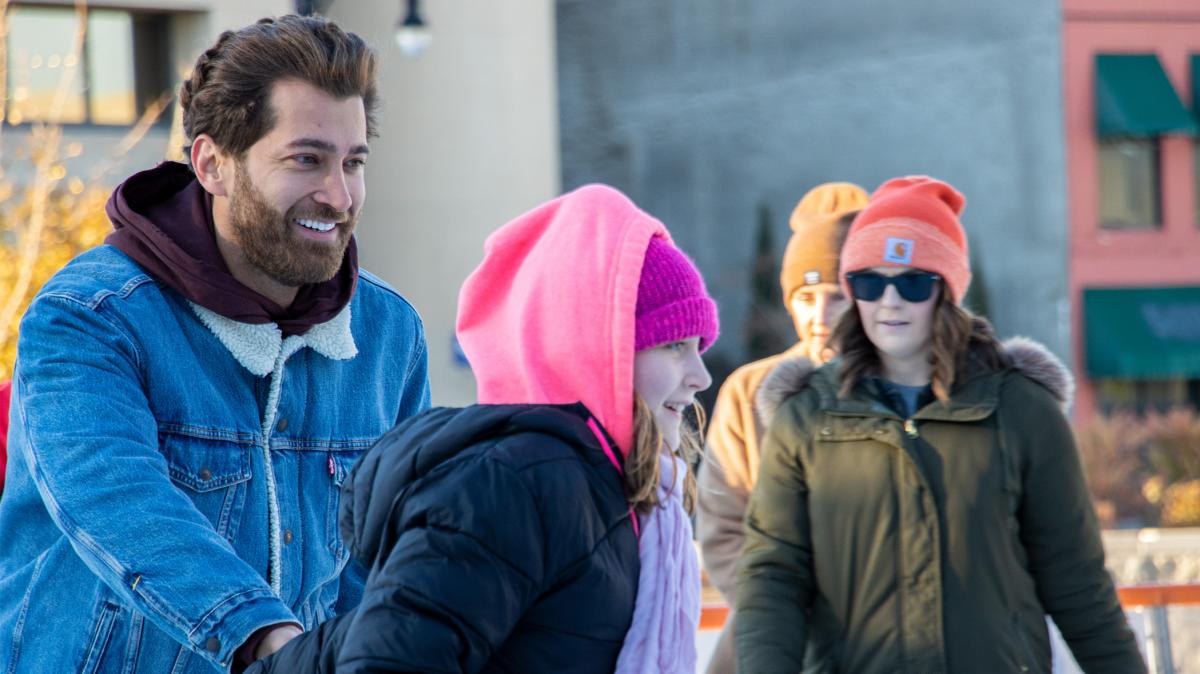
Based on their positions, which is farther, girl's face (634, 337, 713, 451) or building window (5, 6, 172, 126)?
building window (5, 6, 172, 126)

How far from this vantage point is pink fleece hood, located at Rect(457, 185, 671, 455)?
2395mm

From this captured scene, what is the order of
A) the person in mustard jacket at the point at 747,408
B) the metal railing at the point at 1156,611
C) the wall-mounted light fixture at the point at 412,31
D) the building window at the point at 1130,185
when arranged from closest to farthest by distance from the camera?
the person in mustard jacket at the point at 747,408 < the metal railing at the point at 1156,611 < the wall-mounted light fixture at the point at 412,31 < the building window at the point at 1130,185

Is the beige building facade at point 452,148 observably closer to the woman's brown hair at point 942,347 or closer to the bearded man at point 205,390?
the woman's brown hair at point 942,347

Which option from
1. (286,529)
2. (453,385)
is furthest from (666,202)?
(286,529)

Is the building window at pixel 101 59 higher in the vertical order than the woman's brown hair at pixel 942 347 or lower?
higher

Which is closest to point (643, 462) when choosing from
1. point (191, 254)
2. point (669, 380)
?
point (669, 380)

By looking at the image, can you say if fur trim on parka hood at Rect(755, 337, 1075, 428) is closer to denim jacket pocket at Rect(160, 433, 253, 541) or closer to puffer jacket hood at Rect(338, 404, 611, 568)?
denim jacket pocket at Rect(160, 433, 253, 541)

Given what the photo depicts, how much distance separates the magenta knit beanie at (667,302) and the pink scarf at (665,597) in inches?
7.7

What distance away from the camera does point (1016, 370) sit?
4191 mm

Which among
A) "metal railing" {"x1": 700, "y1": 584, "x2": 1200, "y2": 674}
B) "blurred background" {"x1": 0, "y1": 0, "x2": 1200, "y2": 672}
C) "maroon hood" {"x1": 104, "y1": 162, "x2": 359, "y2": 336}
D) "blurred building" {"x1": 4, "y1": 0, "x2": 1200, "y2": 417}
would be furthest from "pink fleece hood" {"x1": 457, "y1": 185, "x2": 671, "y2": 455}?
"blurred building" {"x1": 4, "y1": 0, "x2": 1200, "y2": 417}

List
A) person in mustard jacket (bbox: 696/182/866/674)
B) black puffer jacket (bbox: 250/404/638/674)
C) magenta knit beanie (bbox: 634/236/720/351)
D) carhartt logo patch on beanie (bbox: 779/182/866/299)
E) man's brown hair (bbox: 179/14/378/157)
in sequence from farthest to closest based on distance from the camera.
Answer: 1. carhartt logo patch on beanie (bbox: 779/182/866/299)
2. person in mustard jacket (bbox: 696/182/866/674)
3. man's brown hair (bbox: 179/14/378/157)
4. magenta knit beanie (bbox: 634/236/720/351)
5. black puffer jacket (bbox: 250/404/638/674)

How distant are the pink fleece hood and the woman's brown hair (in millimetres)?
1837

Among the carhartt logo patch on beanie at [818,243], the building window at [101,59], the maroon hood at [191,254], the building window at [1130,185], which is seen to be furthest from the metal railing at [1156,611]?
the building window at [1130,185]

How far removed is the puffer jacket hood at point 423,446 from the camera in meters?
2.22
